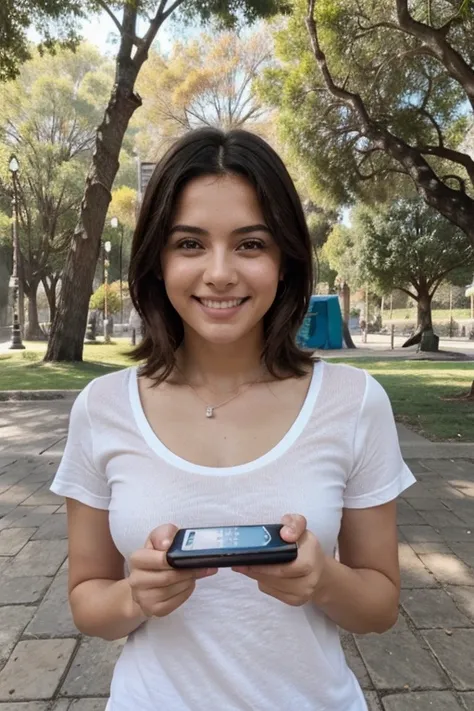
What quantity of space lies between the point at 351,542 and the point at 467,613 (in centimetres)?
194

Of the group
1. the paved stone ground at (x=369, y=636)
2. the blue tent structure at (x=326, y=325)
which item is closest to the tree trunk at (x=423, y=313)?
the blue tent structure at (x=326, y=325)

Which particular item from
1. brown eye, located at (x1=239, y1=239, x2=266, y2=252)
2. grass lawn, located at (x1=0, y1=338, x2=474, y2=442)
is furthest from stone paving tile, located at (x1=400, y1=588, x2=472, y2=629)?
grass lawn, located at (x1=0, y1=338, x2=474, y2=442)

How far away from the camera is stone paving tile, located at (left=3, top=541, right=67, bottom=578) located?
124 inches

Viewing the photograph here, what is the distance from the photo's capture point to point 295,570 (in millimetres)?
833

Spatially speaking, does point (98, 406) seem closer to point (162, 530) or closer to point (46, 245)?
point (162, 530)

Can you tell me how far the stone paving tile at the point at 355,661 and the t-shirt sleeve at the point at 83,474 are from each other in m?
1.56

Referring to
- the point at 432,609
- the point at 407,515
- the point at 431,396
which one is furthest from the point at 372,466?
the point at 431,396

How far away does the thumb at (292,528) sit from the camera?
82 centimetres

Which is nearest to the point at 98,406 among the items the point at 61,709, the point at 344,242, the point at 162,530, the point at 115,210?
the point at 162,530

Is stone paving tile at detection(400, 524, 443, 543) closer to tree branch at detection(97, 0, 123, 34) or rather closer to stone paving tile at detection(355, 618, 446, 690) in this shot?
stone paving tile at detection(355, 618, 446, 690)

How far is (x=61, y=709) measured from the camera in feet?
6.66

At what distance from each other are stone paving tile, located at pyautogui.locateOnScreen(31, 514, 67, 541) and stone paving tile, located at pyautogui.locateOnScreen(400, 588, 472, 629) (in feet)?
6.95

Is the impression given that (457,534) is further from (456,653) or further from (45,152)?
(45,152)

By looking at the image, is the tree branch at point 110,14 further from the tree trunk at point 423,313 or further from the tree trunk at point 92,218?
the tree trunk at point 423,313
